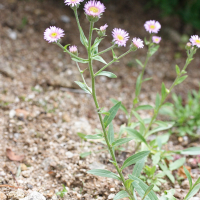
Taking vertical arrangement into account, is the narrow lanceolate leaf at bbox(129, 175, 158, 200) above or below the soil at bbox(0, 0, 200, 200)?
below

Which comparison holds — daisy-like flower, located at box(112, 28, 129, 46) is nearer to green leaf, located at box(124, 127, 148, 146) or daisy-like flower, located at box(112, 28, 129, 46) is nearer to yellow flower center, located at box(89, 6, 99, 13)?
yellow flower center, located at box(89, 6, 99, 13)

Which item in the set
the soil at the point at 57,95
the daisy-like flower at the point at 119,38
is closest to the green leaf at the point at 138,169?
the soil at the point at 57,95

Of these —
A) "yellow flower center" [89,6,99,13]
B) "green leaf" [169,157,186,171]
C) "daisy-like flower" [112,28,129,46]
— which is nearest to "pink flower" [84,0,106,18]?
"yellow flower center" [89,6,99,13]

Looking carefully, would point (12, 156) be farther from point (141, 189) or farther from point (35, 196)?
point (141, 189)

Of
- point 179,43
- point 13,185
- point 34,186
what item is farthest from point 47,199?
point 179,43

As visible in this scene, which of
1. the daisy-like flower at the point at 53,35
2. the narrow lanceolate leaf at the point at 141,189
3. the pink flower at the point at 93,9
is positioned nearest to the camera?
the pink flower at the point at 93,9

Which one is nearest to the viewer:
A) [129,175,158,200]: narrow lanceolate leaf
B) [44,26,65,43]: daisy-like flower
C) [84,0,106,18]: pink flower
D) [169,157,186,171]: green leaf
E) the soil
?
[84,0,106,18]: pink flower

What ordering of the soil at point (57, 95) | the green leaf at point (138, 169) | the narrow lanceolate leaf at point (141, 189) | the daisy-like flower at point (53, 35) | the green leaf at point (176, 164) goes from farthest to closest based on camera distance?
the green leaf at point (176, 164), the soil at point (57, 95), the green leaf at point (138, 169), the narrow lanceolate leaf at point (141, 189), the daisy-like flower at point (53, 35)

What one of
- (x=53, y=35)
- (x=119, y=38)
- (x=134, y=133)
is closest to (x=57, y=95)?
(x=134, y=133)

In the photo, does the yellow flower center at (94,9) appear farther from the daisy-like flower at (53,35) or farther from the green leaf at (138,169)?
the green leaf at (138,169)
